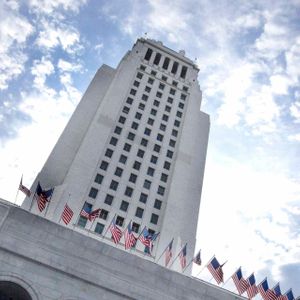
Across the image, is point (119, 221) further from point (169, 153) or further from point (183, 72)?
point (183, 72)

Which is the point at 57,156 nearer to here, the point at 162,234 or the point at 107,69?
the point at 162,234

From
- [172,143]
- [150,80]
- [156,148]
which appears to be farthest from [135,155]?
[150,80]

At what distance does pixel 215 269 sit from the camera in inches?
1202

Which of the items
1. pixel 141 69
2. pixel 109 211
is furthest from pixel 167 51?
pixel 109 211

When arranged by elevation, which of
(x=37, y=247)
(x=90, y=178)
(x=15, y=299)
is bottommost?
(x=15, y=299)

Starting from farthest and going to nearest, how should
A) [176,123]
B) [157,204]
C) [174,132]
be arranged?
[176,123], [174,132], [157,204]

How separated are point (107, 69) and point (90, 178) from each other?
78.9ft

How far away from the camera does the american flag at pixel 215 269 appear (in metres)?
30.3

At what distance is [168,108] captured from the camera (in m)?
55.8

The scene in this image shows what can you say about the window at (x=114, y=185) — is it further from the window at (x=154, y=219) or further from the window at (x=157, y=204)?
the window at (x=154, y=219)

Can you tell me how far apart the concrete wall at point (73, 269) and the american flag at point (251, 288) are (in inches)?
88.0

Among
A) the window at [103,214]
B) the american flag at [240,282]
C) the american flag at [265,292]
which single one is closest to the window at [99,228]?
the window at [103,214]

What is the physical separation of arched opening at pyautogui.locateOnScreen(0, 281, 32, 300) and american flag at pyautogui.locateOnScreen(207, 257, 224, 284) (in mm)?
14235

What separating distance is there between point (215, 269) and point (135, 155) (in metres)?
20.6
